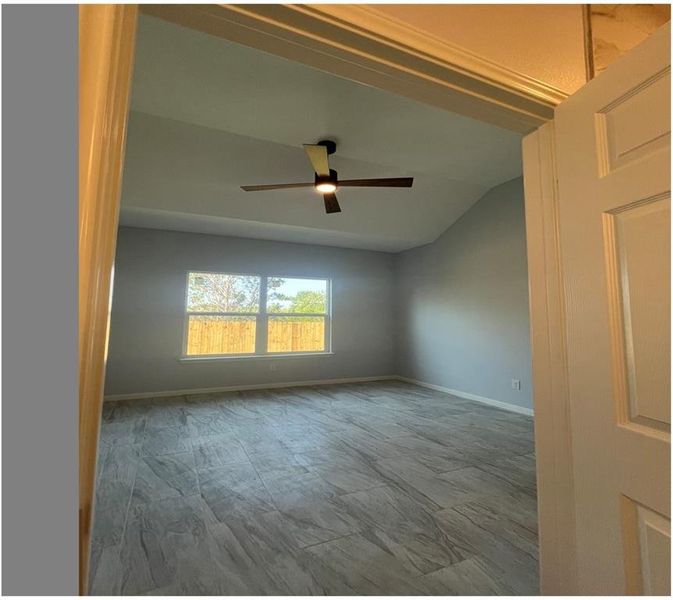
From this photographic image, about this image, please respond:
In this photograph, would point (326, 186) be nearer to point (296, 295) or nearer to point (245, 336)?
point (296, 295)

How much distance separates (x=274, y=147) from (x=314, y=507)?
3.18 metres

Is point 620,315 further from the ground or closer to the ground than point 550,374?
further from the ground

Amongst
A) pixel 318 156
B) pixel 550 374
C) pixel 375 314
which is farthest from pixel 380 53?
pixel 375 314

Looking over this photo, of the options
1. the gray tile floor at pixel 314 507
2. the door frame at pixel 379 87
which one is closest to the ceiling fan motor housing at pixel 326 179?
the door frame at pixel 379 87

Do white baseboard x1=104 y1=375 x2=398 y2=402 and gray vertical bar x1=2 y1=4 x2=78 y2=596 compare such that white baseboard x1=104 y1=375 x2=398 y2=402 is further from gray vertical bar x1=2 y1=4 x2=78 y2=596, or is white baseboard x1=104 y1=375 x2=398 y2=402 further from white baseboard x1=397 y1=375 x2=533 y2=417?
gray vertical bar x1=2 y1=4 x2=78 y2=596

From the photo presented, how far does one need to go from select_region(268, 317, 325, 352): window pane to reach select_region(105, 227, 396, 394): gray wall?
Answer: 0.71 ft

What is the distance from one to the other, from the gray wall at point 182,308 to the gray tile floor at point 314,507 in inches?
47.2

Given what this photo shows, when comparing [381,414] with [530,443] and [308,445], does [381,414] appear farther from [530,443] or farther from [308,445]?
[530,443]

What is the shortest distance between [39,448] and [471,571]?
183cm

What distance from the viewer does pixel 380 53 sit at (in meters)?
0.78

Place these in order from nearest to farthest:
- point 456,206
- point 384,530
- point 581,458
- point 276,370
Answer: point 581,458
point 384,530
point 456,206
point 276,370

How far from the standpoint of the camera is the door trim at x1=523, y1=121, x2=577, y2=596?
37.9 inches

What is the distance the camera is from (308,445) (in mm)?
3086

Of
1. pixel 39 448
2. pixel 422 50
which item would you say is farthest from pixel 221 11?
pixel 39 448
